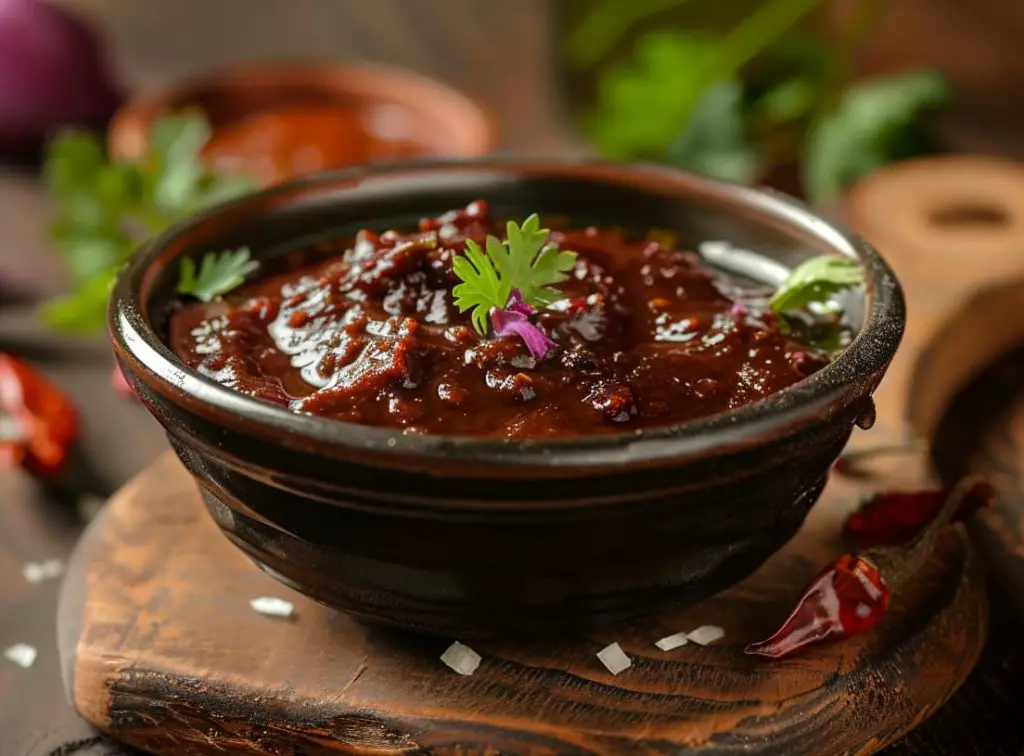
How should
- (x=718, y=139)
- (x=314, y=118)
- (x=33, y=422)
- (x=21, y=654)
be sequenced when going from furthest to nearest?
1. (x=314, y=118)
2. (x=718, y=139)
3. (x=33, y=422)
4. (x=21, y=654)

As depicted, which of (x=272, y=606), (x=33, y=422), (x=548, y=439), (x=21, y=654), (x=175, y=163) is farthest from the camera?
(x=175, y=163)

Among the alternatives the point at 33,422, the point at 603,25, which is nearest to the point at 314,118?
the point at 603,25

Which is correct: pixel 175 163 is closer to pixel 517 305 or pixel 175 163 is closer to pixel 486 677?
pixel 517 305

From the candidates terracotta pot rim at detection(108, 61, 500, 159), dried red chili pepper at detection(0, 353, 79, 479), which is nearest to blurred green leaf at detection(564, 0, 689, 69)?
terracotta pot rim at detection(108, 61, 500, 159)

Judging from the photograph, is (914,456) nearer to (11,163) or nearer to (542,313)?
(542,313)

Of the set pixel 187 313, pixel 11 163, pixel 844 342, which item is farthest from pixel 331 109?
pixel 844 342

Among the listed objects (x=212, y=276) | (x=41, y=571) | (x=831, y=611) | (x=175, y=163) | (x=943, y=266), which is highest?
(x=212, y=276)

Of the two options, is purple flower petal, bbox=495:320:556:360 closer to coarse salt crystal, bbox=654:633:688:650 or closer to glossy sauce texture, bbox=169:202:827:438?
glossy sauce texture, bbox=169:202:827:438

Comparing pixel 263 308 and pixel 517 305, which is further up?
pixel 517 305
